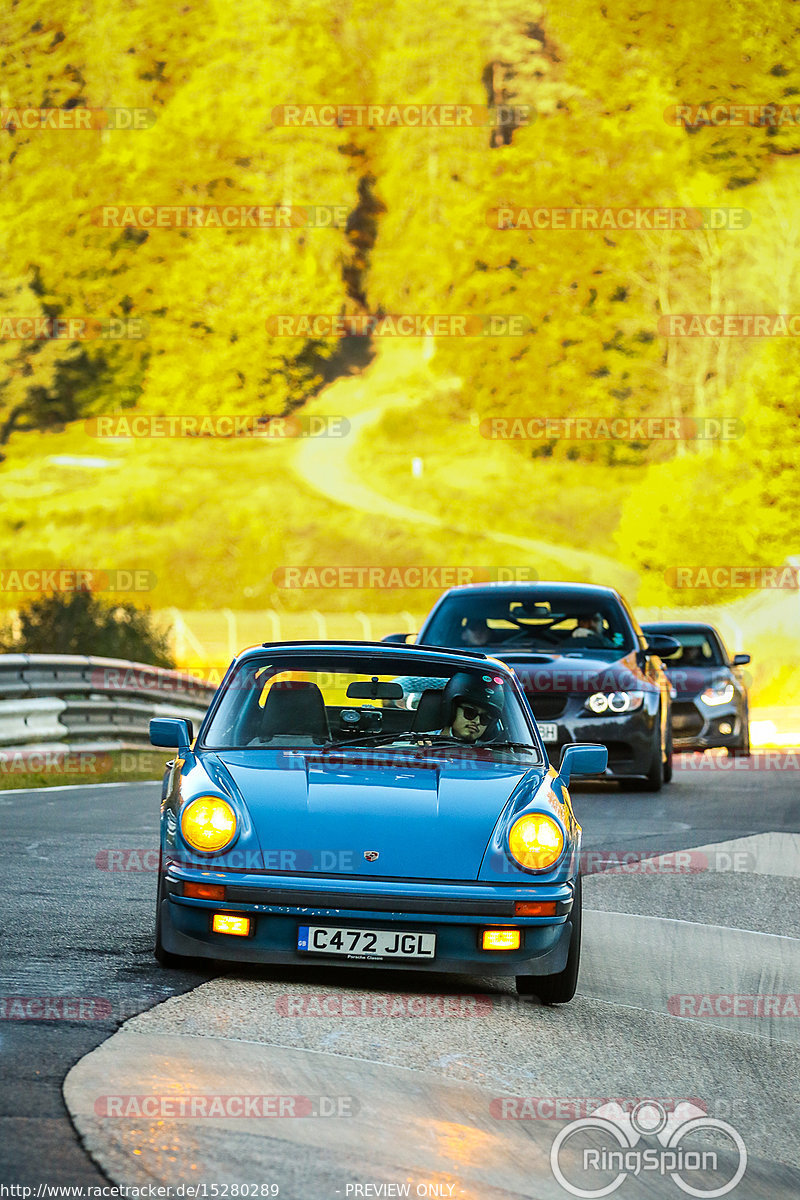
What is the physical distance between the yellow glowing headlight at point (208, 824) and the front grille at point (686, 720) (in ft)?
43.1

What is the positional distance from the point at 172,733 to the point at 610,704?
25.0 feet

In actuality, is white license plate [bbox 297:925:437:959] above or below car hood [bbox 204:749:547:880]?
below

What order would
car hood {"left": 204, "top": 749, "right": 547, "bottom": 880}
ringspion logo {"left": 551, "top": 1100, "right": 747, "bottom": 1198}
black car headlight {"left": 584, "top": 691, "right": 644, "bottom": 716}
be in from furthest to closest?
black car headlight {"left": 584, "top": 691, "right": 644, "bottom": 716} < car hood {"left": 204, "top": 749, "right": 547, "bottom": 880} < ringspion logo {"left": 551, "top": 1100, "right": 747, "bottom": 1198}

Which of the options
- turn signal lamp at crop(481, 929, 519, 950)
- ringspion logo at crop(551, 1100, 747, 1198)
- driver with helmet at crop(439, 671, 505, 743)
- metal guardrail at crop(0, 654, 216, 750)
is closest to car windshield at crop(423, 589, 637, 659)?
metal guardrail at crop(0, 654, 216, 750)

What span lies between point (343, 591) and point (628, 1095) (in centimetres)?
6364

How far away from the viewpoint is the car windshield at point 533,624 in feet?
49.4

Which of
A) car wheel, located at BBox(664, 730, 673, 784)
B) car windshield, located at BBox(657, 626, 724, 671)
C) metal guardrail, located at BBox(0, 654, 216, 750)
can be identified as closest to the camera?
car wheel, located at BBox(664, 730, 673, 784)

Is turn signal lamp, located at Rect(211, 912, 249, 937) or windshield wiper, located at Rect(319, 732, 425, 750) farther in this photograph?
windshield wiper, located at Rect(319, 732, 425, 750)

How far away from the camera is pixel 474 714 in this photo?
7367 mm

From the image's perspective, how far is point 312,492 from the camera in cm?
7419

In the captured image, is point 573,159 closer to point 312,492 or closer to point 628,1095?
point 312,492

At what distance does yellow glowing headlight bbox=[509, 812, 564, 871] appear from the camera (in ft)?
20.2

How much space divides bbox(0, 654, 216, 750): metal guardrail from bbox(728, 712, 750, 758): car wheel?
6.46 metres

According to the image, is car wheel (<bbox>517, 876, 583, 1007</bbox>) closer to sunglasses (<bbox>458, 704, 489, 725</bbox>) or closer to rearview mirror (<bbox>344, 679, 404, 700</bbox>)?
sunglasses (<bbox>458, 704, 489, 725</bbox>)
